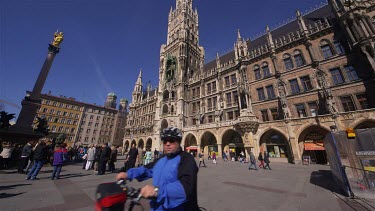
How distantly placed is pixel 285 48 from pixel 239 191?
866 inches

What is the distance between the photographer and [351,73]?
1573 cm

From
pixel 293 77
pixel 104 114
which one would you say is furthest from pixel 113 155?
pixel 104 114

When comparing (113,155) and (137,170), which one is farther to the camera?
(113,155)

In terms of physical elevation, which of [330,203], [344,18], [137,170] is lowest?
[330,203]

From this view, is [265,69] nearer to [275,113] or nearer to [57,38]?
[275,113]

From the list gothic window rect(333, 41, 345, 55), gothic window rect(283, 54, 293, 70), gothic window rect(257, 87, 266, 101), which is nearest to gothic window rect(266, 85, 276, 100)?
gothic window rect(257, 87, 266, 101)

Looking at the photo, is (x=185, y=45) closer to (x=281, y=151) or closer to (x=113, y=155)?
(x=281, y=151)

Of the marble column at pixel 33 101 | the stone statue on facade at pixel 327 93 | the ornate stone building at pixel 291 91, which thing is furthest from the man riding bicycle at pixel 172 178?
the stone statue on facade at pixel 327 93

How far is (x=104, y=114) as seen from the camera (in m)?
58.4

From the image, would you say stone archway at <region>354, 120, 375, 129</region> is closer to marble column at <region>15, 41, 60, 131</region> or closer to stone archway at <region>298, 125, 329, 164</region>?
stone archway at <region>298, 125, 329, 164</region>

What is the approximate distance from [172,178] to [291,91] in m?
22.1

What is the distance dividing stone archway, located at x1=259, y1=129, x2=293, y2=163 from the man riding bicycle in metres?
18.6

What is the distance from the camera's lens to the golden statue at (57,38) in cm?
1752

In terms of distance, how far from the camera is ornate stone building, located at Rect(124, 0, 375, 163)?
14938 millimetres
